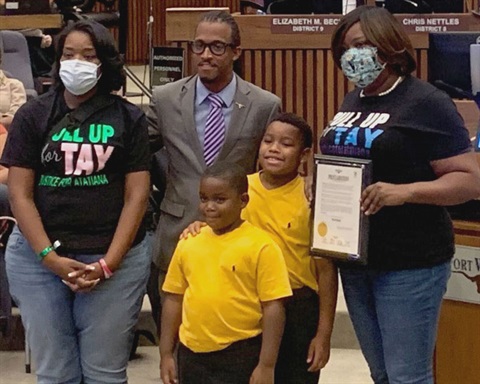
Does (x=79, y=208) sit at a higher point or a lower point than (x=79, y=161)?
lower

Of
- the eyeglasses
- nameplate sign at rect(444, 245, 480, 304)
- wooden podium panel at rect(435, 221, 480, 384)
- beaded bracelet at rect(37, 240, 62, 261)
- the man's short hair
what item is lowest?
wooden podium panel at rect(435, 221, 480, 384)

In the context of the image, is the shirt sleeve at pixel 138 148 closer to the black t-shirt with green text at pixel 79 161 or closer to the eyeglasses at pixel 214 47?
the black t-shirt with green text at pixel 79 161

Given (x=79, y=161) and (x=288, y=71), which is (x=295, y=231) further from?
(x=288, y=71)

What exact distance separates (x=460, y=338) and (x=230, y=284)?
1.06 meters

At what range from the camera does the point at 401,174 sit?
9.00ft

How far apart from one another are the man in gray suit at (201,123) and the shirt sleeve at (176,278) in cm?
30

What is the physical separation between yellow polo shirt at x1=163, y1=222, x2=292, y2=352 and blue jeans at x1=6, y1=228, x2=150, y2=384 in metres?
0.28

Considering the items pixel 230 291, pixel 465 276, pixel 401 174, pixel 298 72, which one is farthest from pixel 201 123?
pixel 298 72

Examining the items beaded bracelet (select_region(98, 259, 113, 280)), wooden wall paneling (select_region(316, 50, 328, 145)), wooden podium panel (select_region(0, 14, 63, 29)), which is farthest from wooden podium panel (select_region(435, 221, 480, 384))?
wooden podium panel (select_region(0, 14, 63, 29))

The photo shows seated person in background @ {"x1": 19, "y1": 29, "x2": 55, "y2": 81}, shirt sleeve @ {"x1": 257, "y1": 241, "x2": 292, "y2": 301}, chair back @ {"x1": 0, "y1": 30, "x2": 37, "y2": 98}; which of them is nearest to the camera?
shirt sleeve @ {"x1": 257, "y1": 241, "x2": 292, "y2": 301}

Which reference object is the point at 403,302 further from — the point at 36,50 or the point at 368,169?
the point at 36,50

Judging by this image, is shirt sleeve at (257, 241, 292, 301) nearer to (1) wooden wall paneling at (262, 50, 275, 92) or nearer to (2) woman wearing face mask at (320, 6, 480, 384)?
(2) woman wearing face mask at (320, 6, 480, 384)

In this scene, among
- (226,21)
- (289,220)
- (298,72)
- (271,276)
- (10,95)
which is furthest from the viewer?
(298,72)

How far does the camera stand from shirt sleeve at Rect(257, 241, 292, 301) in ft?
9.37
